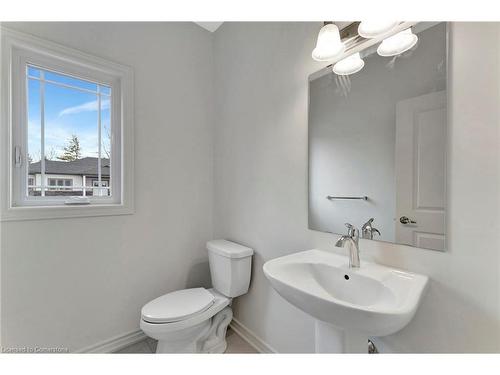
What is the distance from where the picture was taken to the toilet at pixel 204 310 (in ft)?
4.16

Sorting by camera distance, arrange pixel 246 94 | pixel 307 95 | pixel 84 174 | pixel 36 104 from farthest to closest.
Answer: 1. pixel 246 94
2. pixel 84 174
3. pixel 36 104
4. pixel 307 95

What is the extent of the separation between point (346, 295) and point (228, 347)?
3.45 feet

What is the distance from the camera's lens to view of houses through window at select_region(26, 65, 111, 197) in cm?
136

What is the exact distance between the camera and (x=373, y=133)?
3.32 feet

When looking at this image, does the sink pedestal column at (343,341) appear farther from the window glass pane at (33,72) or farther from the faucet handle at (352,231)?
the window glass pane at (33,72)

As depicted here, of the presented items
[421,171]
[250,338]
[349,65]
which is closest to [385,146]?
[421,171]

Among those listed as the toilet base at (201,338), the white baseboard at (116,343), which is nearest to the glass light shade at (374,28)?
the toilet base at (201,338)

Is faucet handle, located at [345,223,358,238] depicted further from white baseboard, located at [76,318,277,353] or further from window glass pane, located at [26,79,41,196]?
window glass pane, located at [26,79,41,196]

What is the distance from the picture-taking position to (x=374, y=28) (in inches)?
35.7

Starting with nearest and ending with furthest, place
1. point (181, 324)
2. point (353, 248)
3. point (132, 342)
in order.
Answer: point (353, 248), point (181, 324), point (132, 342)

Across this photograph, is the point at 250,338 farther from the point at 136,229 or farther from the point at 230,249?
the point at 136,229

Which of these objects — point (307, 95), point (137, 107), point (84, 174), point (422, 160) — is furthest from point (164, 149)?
point (422, 160)

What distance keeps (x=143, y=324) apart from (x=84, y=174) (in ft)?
3.38
